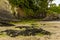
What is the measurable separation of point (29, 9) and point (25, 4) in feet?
4.56

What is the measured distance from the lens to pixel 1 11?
3047 cm

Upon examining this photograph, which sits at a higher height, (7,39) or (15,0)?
(15,0)

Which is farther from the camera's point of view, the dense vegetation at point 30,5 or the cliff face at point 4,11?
the dense vegetation at point 30,5

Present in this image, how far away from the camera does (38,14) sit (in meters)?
45.8

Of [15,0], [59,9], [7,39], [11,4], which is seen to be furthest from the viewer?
[59,9]

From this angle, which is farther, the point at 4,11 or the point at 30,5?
the point at 30,5

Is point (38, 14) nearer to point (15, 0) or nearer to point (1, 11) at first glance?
point (15, 0)

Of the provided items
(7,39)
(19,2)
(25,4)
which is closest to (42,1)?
(25,4)

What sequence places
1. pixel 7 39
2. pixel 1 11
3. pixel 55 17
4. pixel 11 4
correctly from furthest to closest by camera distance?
pixel 55 17, pixel 11 4, pixel 1 11, pixel 7 39

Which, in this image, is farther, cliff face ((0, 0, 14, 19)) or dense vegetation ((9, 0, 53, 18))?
dense vegetation ((9, 0, 53, 18))

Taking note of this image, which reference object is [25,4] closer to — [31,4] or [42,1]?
[31,4]

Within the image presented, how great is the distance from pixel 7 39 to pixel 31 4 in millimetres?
29526

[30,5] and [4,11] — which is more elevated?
[30,5]

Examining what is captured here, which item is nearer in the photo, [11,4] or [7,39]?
[7,39]
